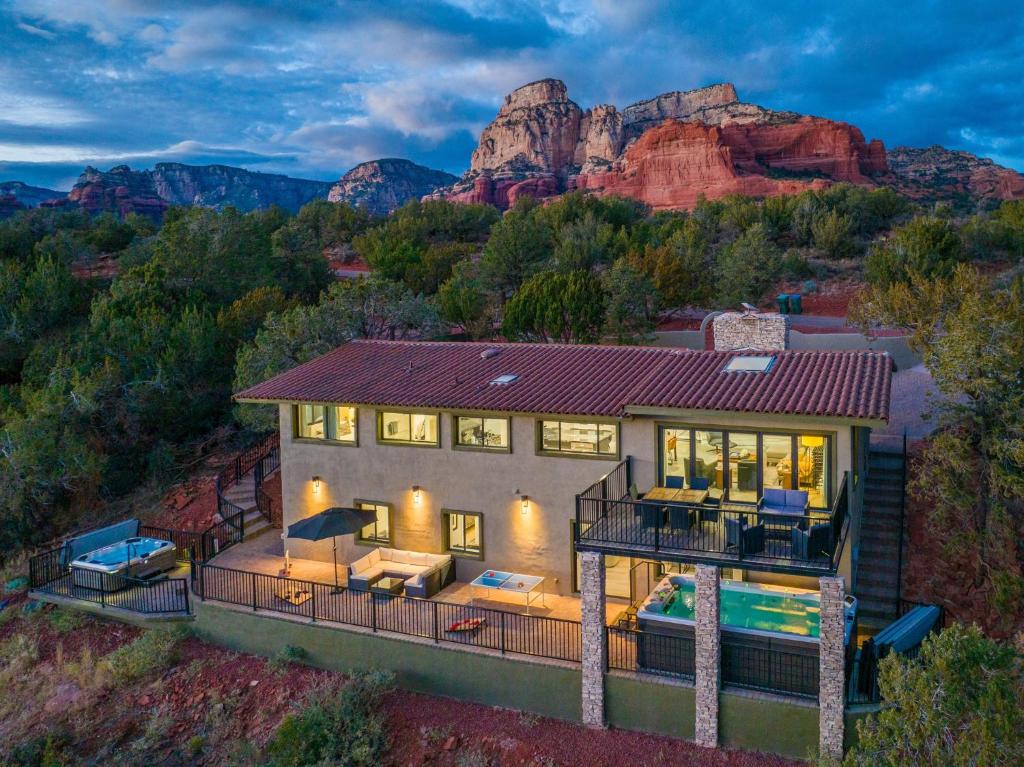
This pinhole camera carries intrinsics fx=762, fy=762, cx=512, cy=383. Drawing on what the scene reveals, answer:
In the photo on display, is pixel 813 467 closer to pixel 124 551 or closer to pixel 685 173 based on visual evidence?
pixel 124 551

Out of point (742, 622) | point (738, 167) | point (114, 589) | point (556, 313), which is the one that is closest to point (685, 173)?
point (738, 167)

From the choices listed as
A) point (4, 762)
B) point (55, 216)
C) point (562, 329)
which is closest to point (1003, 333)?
point (562, 329)

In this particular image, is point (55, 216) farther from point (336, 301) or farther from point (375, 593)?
point (375, 593)

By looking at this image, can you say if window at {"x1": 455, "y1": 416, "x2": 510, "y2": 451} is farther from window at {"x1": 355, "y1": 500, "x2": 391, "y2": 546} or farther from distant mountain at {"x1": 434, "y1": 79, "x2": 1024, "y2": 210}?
distant mountain at {"x1": 434, "y1": 79, "x2": 1024, "y2": 210}

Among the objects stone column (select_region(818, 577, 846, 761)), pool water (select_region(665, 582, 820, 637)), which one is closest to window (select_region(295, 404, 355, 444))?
pool water (select_region(665, 582, 820, 637))

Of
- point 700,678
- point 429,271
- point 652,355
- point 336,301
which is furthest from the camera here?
point 429,271
